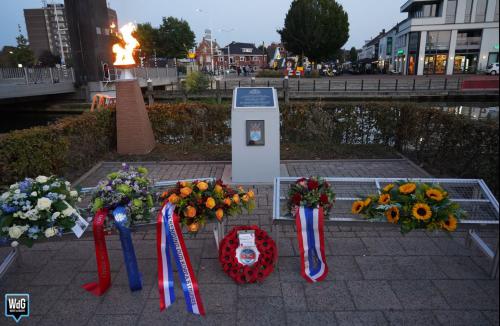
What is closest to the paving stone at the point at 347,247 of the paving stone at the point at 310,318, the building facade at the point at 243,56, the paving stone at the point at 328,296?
the paving stone at the point at 328,296

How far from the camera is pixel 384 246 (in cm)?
412

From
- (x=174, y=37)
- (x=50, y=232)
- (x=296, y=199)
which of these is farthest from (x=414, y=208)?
(x=174, y=37)

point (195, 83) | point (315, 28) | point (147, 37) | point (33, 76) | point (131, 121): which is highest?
point (147, 37)

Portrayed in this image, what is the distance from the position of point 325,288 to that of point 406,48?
54223 mm

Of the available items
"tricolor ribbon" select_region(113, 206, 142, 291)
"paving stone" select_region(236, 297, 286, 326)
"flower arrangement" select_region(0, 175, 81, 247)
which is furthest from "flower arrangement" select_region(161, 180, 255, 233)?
"flower arrangement" select_region(0, 175, 81, 247)

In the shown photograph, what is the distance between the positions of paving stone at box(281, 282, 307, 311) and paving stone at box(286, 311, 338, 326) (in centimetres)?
8

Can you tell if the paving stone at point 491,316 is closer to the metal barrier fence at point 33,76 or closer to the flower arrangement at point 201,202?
the flower arrangement at point 201,202

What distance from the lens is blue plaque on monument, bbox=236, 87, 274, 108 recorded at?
20.6 ft

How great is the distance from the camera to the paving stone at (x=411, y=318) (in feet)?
9.26

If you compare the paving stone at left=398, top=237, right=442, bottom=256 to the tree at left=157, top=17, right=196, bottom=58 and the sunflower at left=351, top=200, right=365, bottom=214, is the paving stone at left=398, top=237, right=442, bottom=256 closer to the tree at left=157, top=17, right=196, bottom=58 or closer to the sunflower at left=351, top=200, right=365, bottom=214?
the sunflower at left=351, top=200, right=365, bottom=214

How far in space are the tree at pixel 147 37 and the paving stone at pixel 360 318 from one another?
6346cm

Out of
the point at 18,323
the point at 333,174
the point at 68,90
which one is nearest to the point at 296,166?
the point at 333,174

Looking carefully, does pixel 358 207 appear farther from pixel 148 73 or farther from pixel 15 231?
pixel 148 73

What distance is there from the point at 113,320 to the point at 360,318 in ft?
7.04
